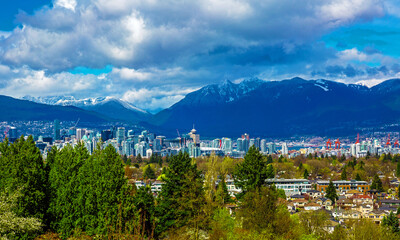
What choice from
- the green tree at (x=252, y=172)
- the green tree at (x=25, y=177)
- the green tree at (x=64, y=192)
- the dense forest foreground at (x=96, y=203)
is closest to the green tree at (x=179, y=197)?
the dense forest foreground at (x=96, y=203)

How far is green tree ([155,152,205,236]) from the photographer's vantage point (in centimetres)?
1784

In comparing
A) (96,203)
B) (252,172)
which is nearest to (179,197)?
(252,172)

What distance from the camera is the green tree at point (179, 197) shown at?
17844mm

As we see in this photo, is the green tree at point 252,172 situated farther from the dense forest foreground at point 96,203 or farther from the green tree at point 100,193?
the green tree at point 100,193

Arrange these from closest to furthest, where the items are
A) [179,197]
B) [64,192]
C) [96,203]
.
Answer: [96,203] < [64,192] < [179,197]

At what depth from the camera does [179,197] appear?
2016 cm

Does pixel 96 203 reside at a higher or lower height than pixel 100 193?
lower

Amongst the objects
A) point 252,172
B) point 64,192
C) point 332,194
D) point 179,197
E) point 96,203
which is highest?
point 252,172

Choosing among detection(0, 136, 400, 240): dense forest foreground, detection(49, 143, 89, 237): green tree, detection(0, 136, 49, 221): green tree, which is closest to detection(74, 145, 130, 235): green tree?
detection(0, 136, 400, 240): dense forest foreground

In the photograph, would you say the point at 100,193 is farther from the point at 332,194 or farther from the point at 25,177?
the point at 332,194

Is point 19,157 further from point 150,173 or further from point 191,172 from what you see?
point 150,173

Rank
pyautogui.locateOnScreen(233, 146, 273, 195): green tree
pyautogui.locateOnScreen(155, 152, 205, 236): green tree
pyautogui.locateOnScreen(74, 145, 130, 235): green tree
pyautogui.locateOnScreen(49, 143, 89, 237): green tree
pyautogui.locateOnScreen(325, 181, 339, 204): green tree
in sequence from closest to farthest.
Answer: pyautogui.locateOnScreen(74, 145, 130, 235): green tree < pyautogui.locateOnScreen(49, 143, 89, 237): green tree < pyautogui.locateOnScreen(155, 152, 205, 236): green tree < pyautogui.locateOnScreen(233, 146, 273, 195): green tree < pyautogui.locateOnScreen(325, 181, 339, 204): green tree

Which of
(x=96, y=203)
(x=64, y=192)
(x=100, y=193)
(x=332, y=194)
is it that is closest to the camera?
(x=100, y=193)

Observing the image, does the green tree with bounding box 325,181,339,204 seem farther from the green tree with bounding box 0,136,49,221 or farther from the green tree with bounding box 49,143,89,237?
the green tree with bounding box 0,136,49,221
